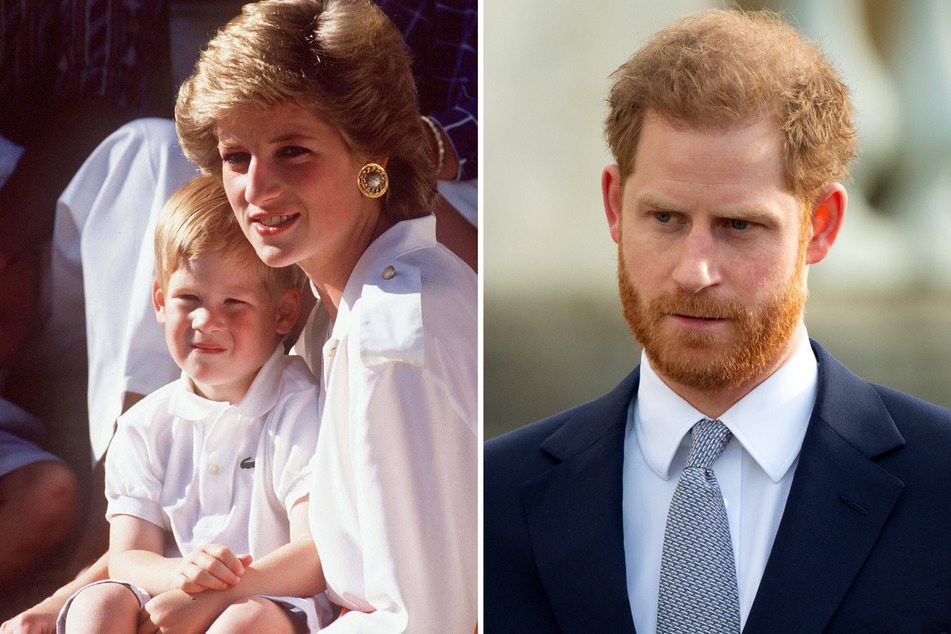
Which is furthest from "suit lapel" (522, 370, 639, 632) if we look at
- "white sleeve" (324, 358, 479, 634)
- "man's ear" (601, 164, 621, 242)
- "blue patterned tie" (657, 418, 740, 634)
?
"man's ear" (601, 164, 621, 242)

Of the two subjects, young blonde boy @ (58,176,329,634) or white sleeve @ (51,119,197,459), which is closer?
young blonde boy @ (58,176,329,634)

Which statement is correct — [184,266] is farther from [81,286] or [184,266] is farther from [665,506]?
[665,506]

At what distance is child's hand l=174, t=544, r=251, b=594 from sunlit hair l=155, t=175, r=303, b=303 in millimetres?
692

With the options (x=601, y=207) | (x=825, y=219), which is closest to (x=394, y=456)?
(x=825, y=219)

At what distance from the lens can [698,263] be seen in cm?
218

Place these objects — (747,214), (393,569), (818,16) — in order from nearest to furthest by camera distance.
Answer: (747,214), (393,569), (818,16)

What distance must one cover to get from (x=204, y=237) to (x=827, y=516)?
1734 millimetres

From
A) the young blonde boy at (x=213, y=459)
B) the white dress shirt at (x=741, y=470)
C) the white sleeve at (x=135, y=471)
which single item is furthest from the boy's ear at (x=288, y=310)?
the white dress shirt at (x=741, y=470)

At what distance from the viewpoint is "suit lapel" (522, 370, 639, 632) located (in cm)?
224

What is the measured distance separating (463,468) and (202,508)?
28.0 inches

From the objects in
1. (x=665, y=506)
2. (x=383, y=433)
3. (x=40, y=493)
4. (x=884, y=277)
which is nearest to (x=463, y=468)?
(x=383, y=433)

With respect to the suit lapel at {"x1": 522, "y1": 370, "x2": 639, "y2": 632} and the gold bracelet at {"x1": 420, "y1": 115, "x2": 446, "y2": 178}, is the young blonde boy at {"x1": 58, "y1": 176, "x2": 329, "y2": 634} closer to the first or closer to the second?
the gold bracelet at {"x1": 420, "y1": 115, "x2": 446, "y2": 178}

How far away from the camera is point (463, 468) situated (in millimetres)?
2643

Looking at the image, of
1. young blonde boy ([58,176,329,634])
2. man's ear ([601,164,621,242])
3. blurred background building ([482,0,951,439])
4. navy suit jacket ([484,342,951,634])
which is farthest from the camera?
blurred background building ([482,0,951,439])
